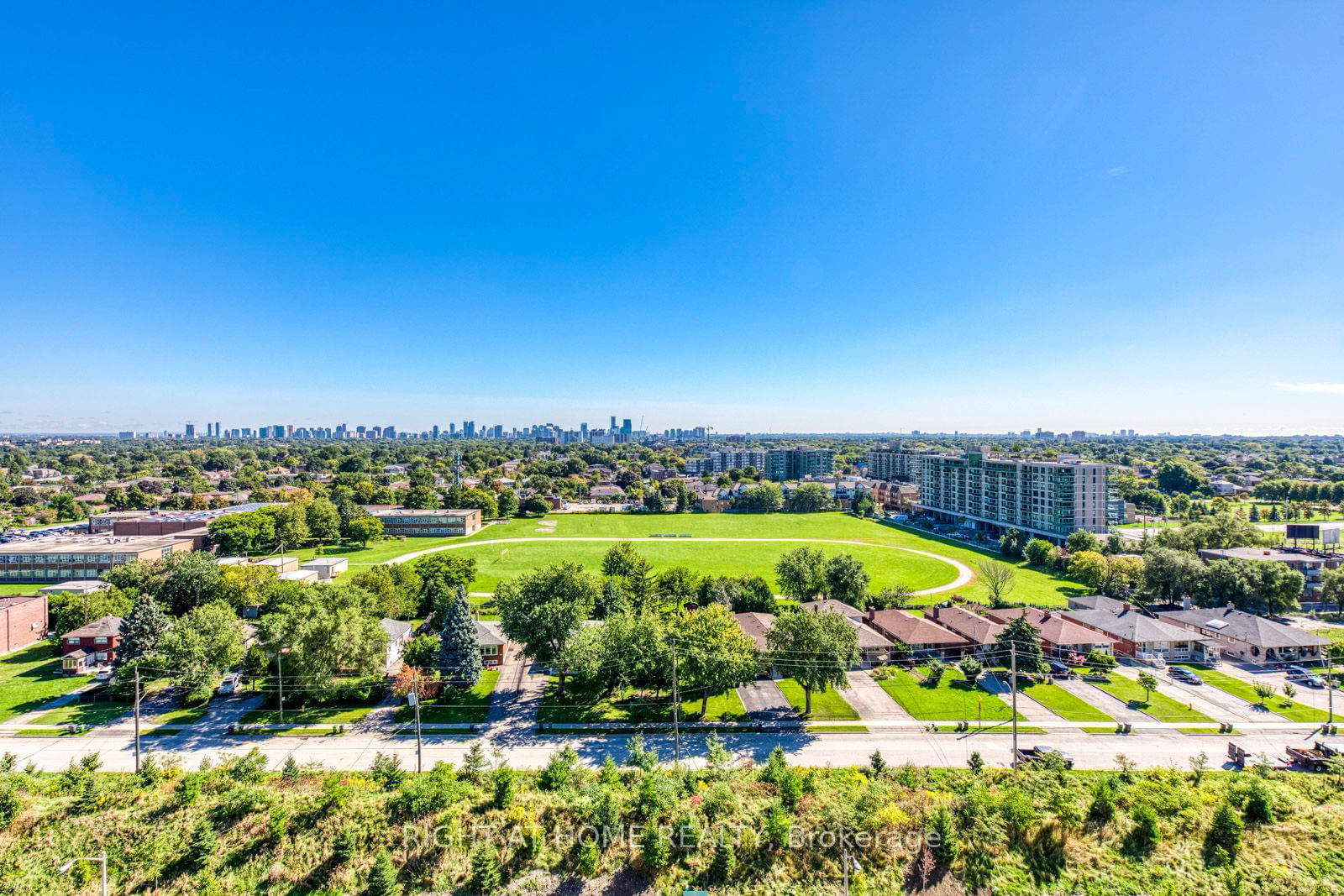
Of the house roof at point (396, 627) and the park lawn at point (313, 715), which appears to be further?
the house roof at point (396, 627)

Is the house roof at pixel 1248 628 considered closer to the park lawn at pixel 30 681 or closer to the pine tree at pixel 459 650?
the pine tree at pixel 459 650

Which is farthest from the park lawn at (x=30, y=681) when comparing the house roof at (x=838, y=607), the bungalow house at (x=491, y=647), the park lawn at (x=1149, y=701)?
the park lawn at (x=1149, y=701)

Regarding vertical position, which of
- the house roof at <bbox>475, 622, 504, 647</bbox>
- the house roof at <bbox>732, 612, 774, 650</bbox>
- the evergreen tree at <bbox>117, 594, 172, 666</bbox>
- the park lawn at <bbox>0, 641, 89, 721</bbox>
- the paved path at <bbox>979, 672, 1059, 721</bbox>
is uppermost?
the evergreen tree at <bbox>117, 594, 172, 666</bbox>

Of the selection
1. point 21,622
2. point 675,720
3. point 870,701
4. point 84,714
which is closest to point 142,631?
point 84,714

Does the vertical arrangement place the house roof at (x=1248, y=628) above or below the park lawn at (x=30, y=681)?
above

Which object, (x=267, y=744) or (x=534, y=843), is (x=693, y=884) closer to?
(x=534, y=843)

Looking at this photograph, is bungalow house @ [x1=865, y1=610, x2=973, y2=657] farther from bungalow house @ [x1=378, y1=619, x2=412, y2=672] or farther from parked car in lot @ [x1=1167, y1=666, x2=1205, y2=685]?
bungalow house @ [x1=378, y1=619, x2=412, y2=672]

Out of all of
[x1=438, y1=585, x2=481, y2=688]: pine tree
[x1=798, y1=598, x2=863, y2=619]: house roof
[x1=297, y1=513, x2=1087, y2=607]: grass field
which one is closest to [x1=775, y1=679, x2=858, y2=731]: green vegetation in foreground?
[x1=798, y1=598, x2=863, y2=619]: house roof

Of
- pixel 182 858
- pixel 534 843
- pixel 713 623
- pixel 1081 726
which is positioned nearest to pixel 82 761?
pixel 182 858
